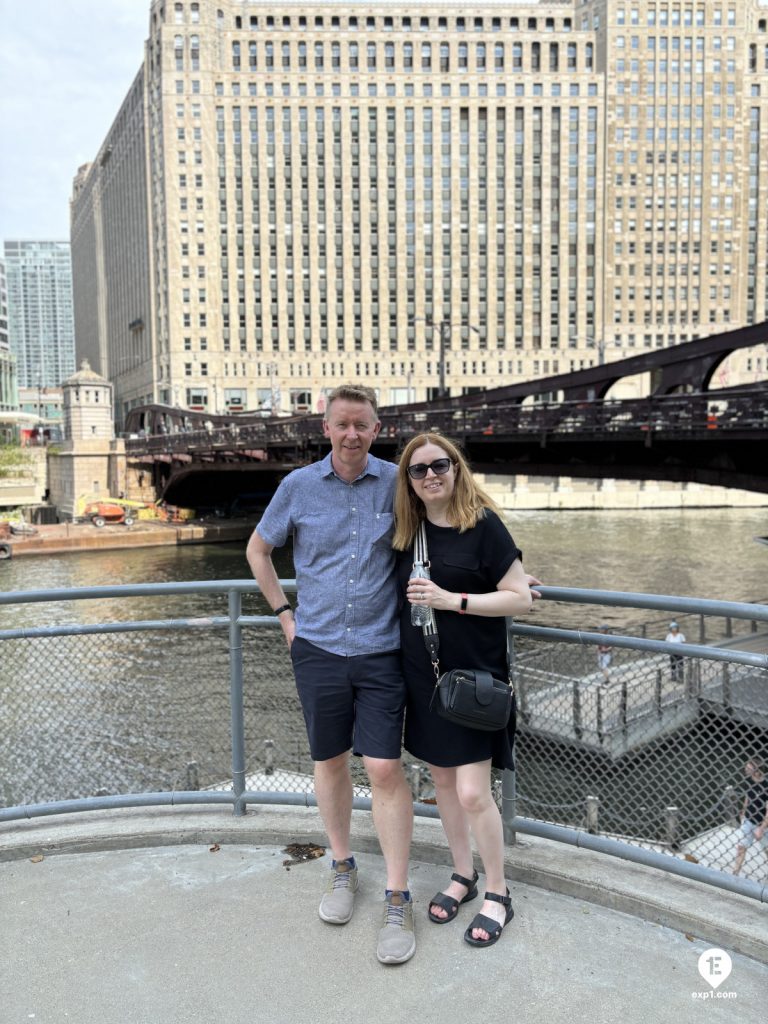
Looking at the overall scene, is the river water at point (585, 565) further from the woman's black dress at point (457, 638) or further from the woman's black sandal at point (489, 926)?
the woman's black dress at point (457, 638)

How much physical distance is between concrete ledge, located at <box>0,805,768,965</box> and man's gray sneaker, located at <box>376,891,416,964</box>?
0.55 m

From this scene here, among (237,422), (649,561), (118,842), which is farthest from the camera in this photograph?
(237,422)

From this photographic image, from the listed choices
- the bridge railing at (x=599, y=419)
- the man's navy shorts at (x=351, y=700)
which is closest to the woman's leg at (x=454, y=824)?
the man's navy shorts at (x=351, y=700)

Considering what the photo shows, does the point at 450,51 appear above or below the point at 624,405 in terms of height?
above

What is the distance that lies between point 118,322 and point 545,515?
79649 millimetres

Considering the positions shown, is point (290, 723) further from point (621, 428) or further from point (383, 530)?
point (383, 530)

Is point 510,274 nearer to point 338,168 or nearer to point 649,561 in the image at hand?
point 338,168

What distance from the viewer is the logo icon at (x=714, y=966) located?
277 centimetres

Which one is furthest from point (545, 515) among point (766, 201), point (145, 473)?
point (766, 201)

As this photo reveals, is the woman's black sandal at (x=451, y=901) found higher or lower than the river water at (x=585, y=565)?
higher

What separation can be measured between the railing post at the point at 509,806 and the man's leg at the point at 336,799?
736 mm

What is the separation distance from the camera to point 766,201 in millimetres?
96750

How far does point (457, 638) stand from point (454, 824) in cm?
83

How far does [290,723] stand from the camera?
14625 millimetres
